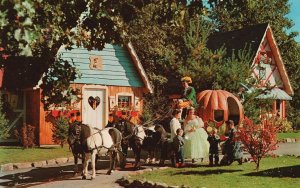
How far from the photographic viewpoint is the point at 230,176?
521 inches

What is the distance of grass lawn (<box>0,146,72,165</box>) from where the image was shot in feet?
59.7

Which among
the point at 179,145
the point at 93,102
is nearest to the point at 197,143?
the point at 179,145

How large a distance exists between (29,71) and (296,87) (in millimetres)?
39268

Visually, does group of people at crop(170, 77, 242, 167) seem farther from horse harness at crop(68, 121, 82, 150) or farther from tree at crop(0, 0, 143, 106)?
tree at crop(0, 0, 143, 106)

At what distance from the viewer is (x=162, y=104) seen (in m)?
28.8

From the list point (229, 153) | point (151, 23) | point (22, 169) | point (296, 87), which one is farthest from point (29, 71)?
point (296, 87)

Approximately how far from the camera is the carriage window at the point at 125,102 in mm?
26703

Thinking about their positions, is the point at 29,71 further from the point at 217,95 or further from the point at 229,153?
the point at 217,95

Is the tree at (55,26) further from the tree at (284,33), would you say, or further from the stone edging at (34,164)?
the tree at (284,33)

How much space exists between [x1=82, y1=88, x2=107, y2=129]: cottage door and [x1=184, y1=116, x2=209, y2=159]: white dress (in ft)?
32.0

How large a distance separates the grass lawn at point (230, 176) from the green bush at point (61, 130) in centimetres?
830

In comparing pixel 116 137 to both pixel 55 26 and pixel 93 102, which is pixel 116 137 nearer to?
pixel 55 26

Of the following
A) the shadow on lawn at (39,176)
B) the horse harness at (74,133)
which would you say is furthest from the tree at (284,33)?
the horse harness at (74,133)

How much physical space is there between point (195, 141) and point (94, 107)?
34.1 ft
